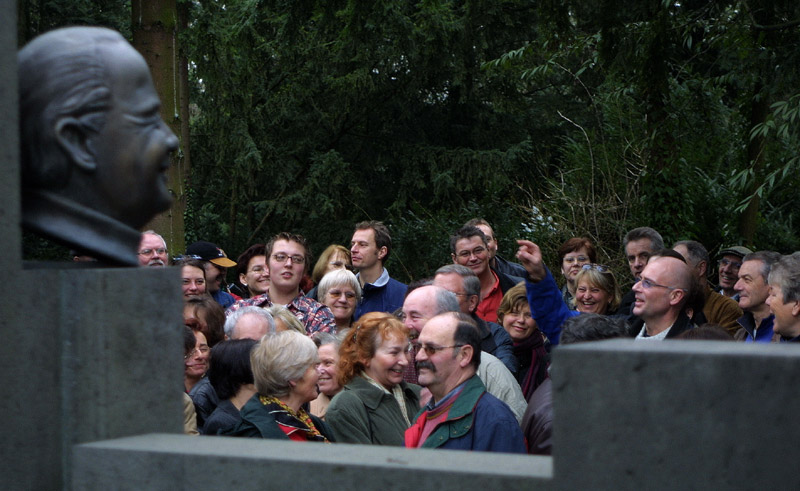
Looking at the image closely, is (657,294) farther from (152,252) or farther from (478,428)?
(152,252)

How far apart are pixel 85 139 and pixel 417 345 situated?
299 centimetres

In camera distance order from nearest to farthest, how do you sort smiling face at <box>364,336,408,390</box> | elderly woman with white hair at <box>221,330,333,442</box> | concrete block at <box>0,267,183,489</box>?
concrete block at <box>0,267,183,489</box>, elderly woman with white hair at <box>221,330,333,442</box>, smiling face at <box>364,336,408,390</box>

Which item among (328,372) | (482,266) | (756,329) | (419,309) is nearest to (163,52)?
(482,266)

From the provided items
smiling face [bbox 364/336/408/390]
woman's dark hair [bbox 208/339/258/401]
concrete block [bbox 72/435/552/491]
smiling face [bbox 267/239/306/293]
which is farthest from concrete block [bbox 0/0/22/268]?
smiling face [bbox 267/239/306/293]

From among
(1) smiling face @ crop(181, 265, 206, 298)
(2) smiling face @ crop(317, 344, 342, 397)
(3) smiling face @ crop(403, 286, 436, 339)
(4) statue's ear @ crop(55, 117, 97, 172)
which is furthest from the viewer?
(1) smiling face @ crop(181, 265, 206, 298)

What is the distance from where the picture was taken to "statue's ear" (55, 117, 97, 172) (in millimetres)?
2607

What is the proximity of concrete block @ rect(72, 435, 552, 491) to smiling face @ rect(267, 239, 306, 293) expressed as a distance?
438cm

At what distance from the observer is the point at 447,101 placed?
22875 mm

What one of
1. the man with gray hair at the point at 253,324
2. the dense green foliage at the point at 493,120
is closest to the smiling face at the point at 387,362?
the man with gray hair at the point at 253,324

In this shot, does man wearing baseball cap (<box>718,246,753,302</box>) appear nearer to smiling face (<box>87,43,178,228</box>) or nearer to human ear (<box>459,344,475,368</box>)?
human ear (<box>459,344,475,368</box>)

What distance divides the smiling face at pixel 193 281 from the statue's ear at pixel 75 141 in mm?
4370

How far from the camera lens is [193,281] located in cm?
705

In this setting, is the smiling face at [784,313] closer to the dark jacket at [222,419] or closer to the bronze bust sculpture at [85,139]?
the dark jacket at [222,419]

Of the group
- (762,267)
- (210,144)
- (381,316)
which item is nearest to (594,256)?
(762,267)
